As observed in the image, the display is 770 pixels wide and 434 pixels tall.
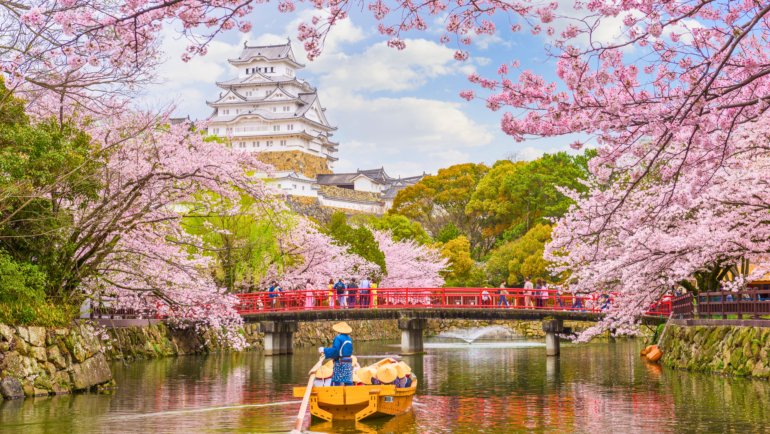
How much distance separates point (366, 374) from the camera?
1558 cm

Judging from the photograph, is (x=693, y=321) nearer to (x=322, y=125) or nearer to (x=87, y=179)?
(x=87, y=179)

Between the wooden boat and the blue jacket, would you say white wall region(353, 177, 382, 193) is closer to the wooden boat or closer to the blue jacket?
the wooden boat

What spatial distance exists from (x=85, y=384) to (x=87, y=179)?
4.68 metres

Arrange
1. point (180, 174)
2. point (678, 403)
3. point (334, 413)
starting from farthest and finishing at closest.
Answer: point (180, 174) < point (678, 403) < point (334, 413)

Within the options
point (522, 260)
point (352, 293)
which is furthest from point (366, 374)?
point (522, 260)

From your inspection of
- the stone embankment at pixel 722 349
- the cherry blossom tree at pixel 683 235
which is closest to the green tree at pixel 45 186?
the cherry blossom tree at pixel 683 235

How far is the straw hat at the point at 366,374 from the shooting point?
50.9 ft

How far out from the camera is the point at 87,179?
61.2 feet

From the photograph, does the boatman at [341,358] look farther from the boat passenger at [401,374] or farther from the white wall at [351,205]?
the white wall at [351,205]

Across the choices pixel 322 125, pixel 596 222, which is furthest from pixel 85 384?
pixel 322 125

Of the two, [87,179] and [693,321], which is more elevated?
[87,179]

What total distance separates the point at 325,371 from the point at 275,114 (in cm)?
8082

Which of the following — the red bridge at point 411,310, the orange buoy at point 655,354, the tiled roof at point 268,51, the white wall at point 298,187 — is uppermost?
the tiled roof at point 268,51

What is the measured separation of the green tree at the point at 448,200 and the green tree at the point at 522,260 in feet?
35.1
